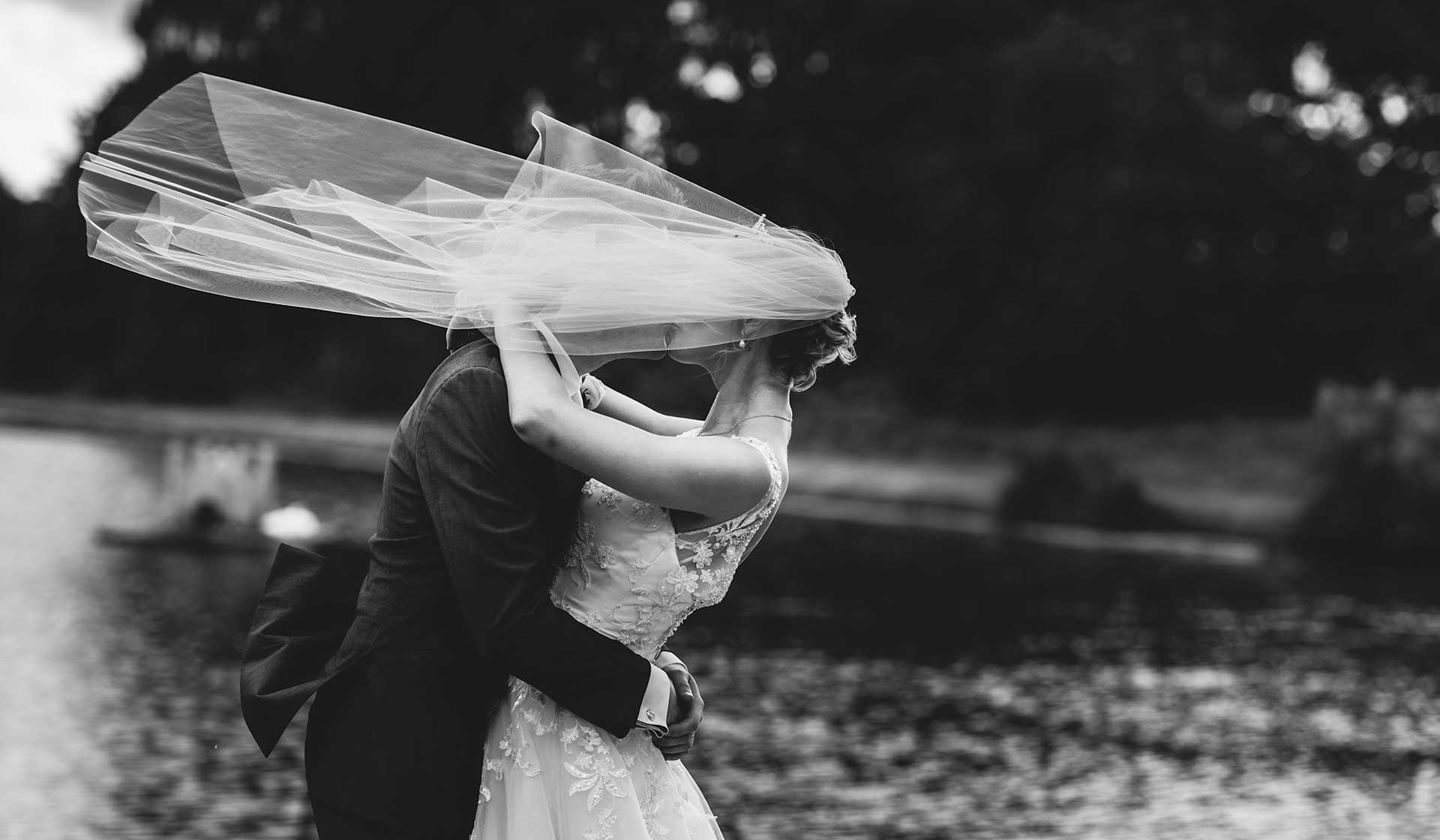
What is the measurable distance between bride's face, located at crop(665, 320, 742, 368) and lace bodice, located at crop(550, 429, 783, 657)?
190 mm

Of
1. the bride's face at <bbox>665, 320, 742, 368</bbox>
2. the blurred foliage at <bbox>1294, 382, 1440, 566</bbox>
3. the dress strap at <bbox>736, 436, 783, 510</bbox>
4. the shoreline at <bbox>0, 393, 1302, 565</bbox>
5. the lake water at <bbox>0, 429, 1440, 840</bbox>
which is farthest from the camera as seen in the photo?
the shoreline at <bbox>0, 393, 1302, 565</bbox>

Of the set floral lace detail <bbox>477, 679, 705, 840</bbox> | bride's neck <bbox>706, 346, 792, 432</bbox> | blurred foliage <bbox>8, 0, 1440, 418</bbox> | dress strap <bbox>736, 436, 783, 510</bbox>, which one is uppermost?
blurred foliage <bbox>8, 0, 1440, 418</bbox>

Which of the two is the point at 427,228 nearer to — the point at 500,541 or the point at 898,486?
the point at 500,541

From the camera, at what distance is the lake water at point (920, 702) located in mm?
8570

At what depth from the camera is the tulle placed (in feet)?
9.14

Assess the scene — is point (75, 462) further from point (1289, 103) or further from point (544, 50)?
point (1289, 103)

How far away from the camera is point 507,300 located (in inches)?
106

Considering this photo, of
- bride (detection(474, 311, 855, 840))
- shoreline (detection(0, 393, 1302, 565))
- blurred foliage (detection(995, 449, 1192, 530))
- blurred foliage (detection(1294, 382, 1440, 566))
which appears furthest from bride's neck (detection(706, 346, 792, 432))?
blurred foliage (detection(995, 449, 1192, 530))

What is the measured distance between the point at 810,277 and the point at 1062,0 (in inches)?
1568

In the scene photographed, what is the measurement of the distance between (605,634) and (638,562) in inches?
5.8

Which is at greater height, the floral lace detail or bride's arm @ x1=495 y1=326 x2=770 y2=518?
bride's arm @ x1=495 y1=326 x2=770 y2=518

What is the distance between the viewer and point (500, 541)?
2.49m

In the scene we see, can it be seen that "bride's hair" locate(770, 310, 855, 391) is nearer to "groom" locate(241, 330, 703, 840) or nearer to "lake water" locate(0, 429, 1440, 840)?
"groom" locate(241, 330, 703, 840)

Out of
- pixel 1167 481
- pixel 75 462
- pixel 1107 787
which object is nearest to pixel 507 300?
pixel 1107 787
